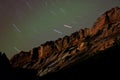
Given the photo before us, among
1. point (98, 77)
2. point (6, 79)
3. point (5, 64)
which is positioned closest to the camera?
point (6, 79)

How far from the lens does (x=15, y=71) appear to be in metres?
44.5

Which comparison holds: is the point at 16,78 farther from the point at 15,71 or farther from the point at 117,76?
the point at 117,76

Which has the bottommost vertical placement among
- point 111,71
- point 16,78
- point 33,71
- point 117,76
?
point 117,76

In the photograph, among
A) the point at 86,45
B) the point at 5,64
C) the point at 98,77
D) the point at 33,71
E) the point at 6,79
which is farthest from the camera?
the point at 86,45

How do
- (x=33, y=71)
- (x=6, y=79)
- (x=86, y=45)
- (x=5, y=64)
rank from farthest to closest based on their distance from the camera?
(x=86, y=45)
(x=33, y=71)
(x=5, y=64)
(x=6, y=79)

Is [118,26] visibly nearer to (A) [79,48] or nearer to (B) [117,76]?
(A) [79,48]

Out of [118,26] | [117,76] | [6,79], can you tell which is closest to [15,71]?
[6,79]

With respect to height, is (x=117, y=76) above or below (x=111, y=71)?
below

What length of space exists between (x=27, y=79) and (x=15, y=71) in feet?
14.7

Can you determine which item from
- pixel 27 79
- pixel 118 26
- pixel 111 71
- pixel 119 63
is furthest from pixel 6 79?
pixel 118 26

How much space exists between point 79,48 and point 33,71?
408 ft

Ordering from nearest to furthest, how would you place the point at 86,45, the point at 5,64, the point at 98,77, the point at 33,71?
the point at 5,64 < the point at 98,77 < the point at 33,71 < the point at 86,45

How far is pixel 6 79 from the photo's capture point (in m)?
39.5

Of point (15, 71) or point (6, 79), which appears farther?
point (15, 71)
